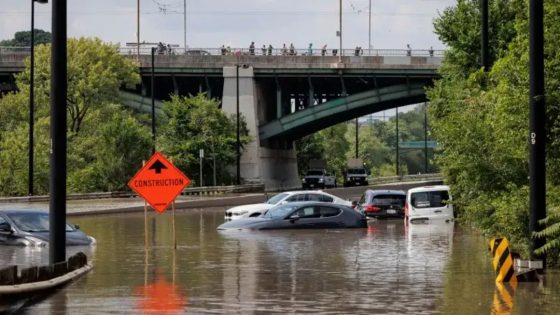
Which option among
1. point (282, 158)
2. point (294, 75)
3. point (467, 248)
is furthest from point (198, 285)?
point (282, 158)

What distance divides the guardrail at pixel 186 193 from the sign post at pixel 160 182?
35245 millimetres

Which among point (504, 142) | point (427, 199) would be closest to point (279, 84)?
point (427, 199)

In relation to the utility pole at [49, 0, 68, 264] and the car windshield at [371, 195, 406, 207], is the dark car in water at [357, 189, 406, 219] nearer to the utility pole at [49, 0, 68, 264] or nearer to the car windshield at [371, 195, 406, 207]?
the car windshield at [371, 195, 406, 207]

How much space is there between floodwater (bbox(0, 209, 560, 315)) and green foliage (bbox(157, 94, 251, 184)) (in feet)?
169

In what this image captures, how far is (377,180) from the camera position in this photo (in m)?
129

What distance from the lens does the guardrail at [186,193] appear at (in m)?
62.6

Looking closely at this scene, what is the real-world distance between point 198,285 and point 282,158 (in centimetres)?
8544

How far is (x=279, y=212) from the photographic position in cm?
3656

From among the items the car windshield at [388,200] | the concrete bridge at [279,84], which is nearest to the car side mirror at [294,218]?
the car windshield at [388,200]

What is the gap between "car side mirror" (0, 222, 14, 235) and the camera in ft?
94.4

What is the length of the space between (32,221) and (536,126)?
1493 centimetres

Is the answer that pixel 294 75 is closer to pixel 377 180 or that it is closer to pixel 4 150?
pixel 4 150

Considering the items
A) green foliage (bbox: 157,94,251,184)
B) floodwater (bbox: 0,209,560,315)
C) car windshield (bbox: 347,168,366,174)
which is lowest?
floodwater (bbox: 0,209,560,315)

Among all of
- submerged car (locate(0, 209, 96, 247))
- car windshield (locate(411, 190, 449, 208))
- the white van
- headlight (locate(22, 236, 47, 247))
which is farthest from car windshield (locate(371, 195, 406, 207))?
→ headlight (locate(22, 236, 47, 247))
